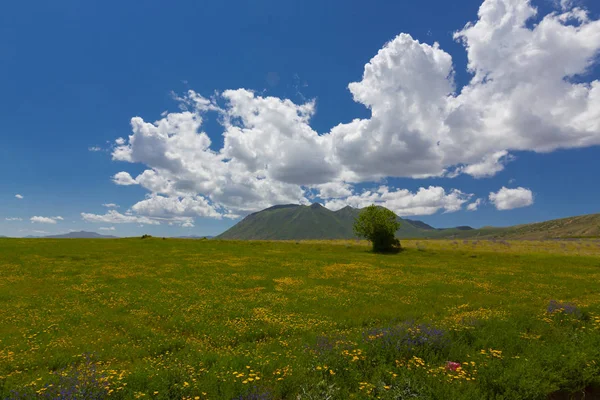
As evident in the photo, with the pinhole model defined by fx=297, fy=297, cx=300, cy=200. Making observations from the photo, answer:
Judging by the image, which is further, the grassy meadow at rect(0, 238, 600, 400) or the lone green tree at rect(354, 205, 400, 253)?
the lone green tree at rect(354, 205, 400, 253)

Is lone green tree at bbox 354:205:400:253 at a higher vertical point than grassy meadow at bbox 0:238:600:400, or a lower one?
higher

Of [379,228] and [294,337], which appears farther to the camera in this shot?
[379,228]

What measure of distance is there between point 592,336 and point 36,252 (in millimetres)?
81725

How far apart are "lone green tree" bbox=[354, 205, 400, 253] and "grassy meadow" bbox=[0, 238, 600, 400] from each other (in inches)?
1680

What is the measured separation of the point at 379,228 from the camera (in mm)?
82375

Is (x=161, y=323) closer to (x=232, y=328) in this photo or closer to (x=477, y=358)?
(x=232, y=328)

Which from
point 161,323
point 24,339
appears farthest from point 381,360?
point 24,339

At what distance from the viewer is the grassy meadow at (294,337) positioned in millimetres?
10789

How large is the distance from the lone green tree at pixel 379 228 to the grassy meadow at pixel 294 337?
140ft

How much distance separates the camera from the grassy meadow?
1079cm

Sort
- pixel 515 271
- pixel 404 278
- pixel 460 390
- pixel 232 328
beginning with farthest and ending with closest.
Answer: pixel 515 271, pixel 404 278, pixel 232 328, pixel 460 390

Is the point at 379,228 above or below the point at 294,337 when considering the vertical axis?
above

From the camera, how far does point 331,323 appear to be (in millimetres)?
20188

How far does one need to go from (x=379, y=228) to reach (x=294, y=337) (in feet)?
225
